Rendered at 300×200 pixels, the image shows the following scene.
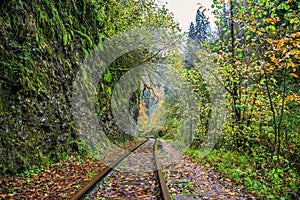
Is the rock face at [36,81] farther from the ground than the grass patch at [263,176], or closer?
farther from the ground

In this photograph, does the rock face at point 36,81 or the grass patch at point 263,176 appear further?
the rock face at point 36,81

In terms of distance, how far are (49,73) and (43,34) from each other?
1247 mm

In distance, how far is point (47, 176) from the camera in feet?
18.3

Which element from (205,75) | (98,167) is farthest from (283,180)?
(205,75)

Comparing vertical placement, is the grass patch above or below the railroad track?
above

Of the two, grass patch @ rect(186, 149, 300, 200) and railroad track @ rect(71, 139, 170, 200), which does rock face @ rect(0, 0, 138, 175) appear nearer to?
railroad track @ rect(71, 139, 170, 200)

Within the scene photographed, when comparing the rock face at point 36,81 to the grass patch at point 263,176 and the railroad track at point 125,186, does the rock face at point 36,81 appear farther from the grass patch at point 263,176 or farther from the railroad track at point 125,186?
the grass patch at point 263,176

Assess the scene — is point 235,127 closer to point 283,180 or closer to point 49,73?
point 283,180

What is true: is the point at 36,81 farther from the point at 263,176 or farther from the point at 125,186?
the point at 263,176

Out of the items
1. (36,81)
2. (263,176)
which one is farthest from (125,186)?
(36,81)

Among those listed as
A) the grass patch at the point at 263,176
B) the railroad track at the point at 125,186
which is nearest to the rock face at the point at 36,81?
the railroad track at the point at 125,186

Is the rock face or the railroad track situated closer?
the railroad track

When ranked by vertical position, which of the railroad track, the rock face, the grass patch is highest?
the rock face

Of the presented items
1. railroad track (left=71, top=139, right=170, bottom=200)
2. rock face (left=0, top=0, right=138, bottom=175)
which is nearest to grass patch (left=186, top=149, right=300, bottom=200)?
railroad track (left=71, top=139, right=170, bottom=200)
